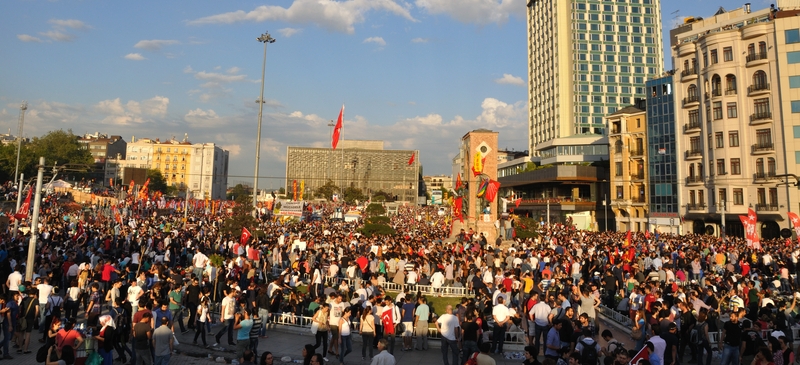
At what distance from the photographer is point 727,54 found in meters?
44.2

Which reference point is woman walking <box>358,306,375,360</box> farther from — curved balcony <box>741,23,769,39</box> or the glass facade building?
the glass facade building

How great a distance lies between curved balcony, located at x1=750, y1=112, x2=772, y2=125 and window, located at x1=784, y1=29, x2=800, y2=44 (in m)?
5.75

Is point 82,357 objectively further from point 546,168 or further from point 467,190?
point 546,168

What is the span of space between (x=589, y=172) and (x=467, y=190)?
35905 millimetres

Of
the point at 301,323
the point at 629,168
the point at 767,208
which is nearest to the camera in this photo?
the point at 301,323

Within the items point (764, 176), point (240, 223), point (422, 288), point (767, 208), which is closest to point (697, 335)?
point (422, 288)

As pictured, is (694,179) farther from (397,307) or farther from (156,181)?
(156,181)

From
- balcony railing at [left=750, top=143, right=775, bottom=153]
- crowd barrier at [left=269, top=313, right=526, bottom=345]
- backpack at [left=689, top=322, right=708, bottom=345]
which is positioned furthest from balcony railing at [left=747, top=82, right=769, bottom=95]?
crowd barrier at [left=269, top=313, right=526, bottom=345]

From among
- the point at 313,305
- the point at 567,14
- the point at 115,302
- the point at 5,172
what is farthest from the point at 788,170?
the point at 5,172

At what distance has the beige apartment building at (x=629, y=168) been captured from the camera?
2228 inches

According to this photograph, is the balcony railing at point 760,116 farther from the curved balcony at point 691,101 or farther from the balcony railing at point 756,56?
the curved balcony at point 691,101

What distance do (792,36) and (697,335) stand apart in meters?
41.4

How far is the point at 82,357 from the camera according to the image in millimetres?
8203

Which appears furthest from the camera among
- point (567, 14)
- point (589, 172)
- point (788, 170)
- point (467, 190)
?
point (567, 14)
